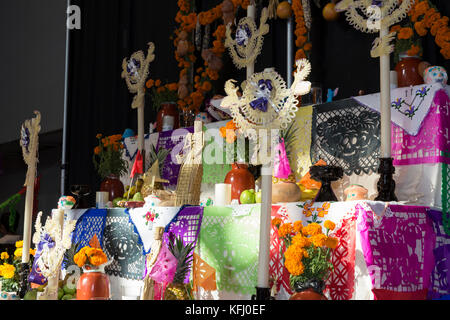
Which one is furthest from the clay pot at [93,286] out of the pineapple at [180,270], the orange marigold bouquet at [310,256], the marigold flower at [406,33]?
the marigold flower at [406,33]

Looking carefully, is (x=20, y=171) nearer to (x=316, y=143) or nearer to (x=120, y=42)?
(x=120, y=42)

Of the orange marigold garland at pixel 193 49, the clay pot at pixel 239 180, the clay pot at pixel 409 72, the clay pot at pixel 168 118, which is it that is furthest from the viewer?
the orange marigold garland at pixel 193 49

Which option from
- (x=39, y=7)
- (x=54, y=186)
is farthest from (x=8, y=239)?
(x=39, y=7)

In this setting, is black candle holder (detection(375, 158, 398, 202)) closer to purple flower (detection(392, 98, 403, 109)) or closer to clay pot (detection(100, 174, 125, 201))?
purple flower (detection(392, 98, 403, 109))

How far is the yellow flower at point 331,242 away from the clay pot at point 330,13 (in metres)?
2.32

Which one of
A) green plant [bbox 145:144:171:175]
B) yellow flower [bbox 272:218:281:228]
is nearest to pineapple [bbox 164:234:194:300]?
yellow flower [bbox 272:218:281:228]

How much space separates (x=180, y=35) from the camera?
4.95 m

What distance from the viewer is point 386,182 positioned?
245 cm

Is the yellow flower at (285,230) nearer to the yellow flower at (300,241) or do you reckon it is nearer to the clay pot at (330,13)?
the yellow flower at (300,241)

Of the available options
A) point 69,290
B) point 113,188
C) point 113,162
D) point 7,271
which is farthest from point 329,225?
point 113,162

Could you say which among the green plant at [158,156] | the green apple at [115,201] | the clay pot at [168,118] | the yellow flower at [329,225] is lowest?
the yellow flower at [329,225]

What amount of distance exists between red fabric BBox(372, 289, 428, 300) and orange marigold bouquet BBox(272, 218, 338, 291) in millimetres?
190

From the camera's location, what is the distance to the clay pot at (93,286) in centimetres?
238
